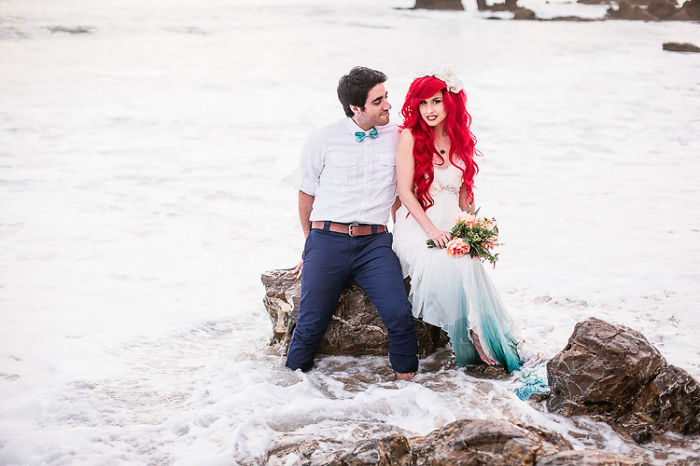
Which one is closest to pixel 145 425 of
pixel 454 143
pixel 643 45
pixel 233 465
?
pixel 233 465

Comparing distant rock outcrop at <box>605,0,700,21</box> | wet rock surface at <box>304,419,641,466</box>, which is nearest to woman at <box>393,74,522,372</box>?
wet rock surface at <box>304,419,641,466</box>

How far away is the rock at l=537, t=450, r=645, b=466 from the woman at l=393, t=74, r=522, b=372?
170 centimetres

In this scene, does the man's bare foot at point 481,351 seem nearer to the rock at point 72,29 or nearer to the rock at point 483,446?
the rock at point 483,446

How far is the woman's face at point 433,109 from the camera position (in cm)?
479

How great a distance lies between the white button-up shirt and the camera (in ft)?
15.9

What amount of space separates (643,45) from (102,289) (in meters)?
33.9

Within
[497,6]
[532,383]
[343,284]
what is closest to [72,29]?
[343,284]

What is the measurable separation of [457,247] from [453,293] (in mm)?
327

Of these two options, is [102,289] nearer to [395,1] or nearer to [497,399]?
[497,399]

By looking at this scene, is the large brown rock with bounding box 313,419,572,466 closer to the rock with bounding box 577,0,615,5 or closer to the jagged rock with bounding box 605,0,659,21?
the jagged rock with bounding box 605,0,659,21

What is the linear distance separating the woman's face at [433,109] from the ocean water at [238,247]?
1.76 metres

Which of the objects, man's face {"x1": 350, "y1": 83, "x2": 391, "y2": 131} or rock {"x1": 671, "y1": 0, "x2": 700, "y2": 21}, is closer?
man's face {"x1": 350, "y1": 83, "x2": 391, "y2": 131}

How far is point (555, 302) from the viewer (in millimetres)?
6391

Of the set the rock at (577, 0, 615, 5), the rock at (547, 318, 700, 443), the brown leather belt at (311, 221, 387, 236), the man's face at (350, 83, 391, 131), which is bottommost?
the rock at (547, 318, 700, 443)
